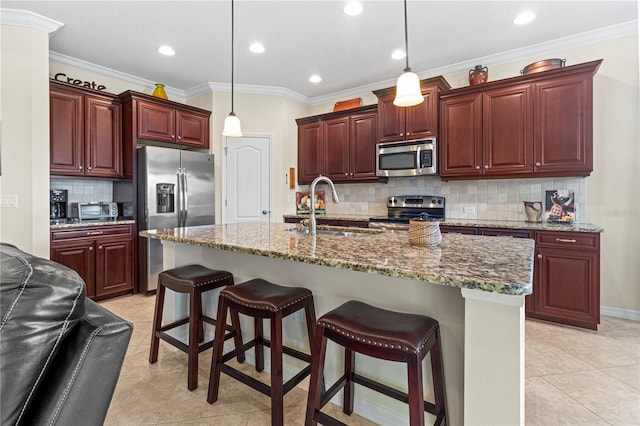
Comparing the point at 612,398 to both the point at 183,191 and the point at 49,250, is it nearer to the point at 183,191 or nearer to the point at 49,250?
the point at 183,191

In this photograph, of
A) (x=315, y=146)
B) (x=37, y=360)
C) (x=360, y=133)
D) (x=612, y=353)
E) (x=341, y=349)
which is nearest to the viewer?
(x=37, y=360)

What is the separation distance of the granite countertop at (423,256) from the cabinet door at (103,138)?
2.32 metres

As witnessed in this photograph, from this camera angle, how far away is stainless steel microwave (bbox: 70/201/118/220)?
358 cm

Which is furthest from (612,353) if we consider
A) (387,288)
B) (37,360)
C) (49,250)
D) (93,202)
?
(93,202)

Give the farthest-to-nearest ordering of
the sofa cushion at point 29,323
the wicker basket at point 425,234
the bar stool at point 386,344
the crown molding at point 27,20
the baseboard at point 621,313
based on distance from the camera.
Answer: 1. the baseboard at point 621,313
2. the crown molding at point 27,20
3. the wicker basket at point 425,234
4. the bar stool at point 386,344
5. the sofa cushion at point 29,323

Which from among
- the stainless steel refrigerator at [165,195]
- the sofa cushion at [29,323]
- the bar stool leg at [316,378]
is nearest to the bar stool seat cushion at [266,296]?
the bar stool leg at [316,378]

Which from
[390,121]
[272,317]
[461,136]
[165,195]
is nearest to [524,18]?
[461,136]

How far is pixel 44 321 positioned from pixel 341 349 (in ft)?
4.49

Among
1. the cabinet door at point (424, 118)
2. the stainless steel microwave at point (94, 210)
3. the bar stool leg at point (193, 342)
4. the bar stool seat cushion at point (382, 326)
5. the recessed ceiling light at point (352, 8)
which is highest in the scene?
the recessed ceiling light at point (352, 8)

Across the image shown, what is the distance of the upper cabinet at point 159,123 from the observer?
3748 mm

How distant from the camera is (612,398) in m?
1.81

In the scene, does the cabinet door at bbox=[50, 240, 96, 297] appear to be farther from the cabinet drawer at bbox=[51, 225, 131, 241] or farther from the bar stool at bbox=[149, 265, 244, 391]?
the bar stool at bbox=[149, 265, 244, 391]

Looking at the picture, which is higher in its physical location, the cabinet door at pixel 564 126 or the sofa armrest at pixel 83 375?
the cabinet door at pixel 564 126

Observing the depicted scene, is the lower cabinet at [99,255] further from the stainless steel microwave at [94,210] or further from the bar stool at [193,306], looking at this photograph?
the bar stool at [193,306]
